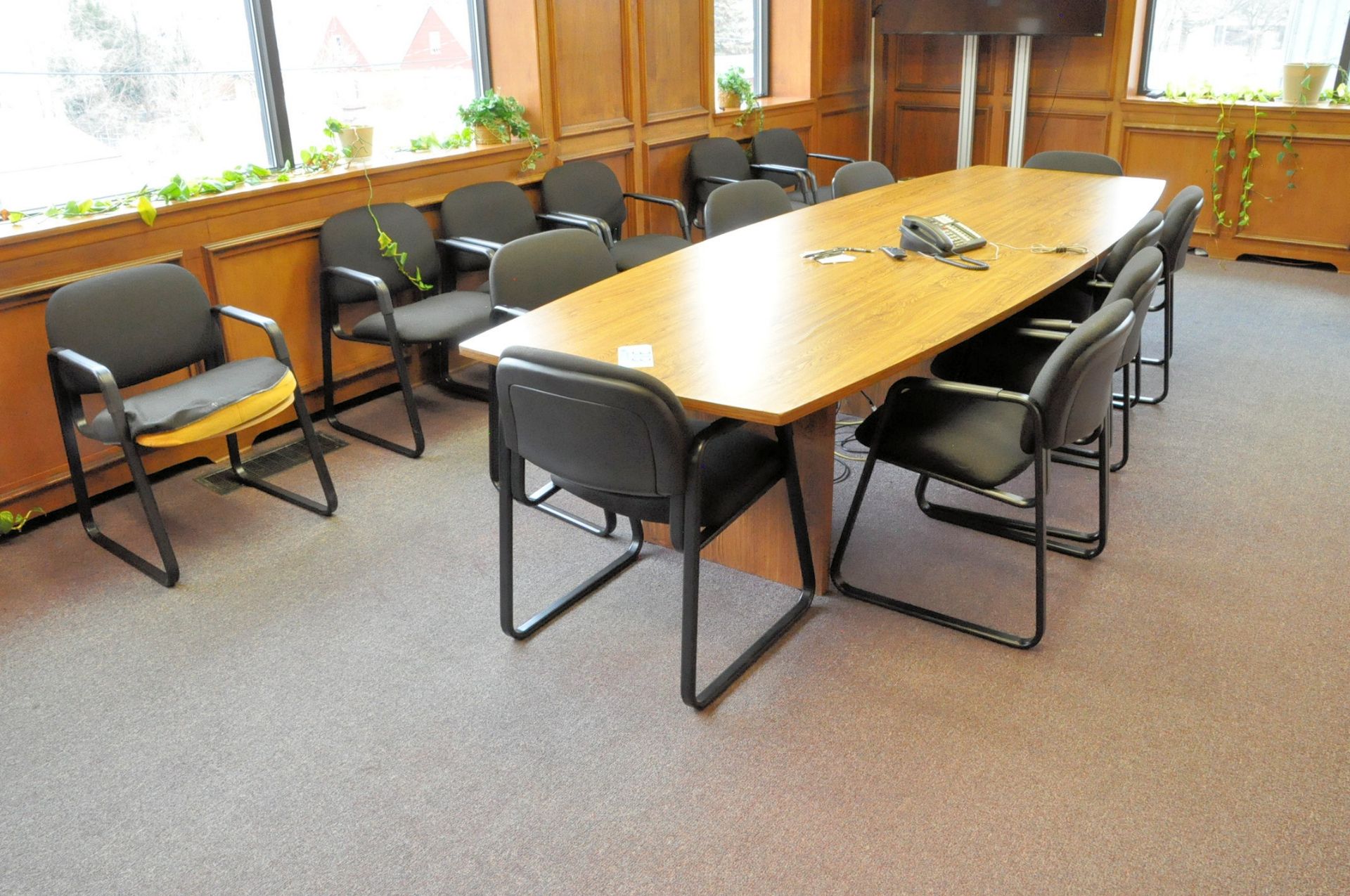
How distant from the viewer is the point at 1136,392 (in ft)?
12.9

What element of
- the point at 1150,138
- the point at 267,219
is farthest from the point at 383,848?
the point at 1150,138

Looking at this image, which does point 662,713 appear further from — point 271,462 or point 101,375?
point 271,462

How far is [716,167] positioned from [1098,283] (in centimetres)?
248

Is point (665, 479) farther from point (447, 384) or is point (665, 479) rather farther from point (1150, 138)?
point (1150, 138)

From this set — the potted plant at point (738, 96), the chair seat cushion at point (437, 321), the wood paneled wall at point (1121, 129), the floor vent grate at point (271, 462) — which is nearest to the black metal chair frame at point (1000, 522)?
the chair seat cushion at point (437, 321)

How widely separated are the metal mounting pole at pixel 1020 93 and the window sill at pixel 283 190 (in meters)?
3.18

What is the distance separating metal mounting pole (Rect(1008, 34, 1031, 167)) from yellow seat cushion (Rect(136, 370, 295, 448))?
4.86m

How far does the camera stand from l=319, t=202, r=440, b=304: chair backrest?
3.85 meters

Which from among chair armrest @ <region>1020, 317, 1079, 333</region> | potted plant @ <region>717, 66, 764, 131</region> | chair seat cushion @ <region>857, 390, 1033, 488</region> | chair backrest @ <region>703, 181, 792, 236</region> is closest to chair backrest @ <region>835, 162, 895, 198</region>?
chair backrest @ <region>703, 181, 792, 236</region>

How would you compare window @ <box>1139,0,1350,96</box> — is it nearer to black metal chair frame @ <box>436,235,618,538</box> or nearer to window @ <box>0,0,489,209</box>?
window @ <box>0,0,489,209</box>

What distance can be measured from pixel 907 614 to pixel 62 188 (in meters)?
3.06

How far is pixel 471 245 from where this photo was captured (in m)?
4.16

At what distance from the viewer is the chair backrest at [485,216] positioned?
4246 millimetres

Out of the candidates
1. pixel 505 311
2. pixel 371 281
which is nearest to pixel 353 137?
pixel 371 281
